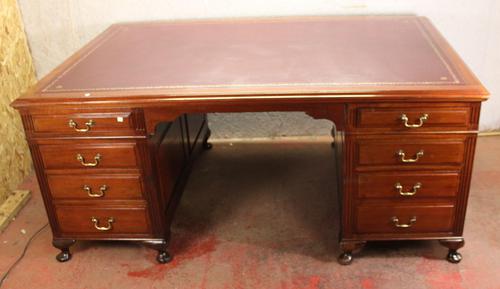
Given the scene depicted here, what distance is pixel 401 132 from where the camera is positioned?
5.66ft

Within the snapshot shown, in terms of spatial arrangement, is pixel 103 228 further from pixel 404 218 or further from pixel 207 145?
pixel 404 218

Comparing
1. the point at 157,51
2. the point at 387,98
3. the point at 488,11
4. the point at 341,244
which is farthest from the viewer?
the point at 488,11

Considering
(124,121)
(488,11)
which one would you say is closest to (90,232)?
(124,121)

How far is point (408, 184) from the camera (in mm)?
1821

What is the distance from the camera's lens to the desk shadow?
2.14 m

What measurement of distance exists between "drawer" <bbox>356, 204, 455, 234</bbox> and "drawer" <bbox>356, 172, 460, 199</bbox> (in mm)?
49

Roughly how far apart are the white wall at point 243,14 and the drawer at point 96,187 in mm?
1048

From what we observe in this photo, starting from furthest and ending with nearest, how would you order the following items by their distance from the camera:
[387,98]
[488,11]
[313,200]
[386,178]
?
[488,11] < [313,200] < [386,178] < [387,98]

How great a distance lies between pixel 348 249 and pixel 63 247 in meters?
1.09

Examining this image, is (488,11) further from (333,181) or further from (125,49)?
(125,49)

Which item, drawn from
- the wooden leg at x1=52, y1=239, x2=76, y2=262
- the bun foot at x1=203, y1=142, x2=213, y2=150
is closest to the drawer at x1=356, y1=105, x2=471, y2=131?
the wooden leg at x1=52, y1=239, x2=76, y2=262

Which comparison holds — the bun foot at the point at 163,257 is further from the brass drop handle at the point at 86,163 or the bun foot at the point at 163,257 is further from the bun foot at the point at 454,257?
the bun foot at the point at 454,257

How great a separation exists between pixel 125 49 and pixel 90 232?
2.52 feet

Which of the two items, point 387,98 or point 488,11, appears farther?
point 488,11
